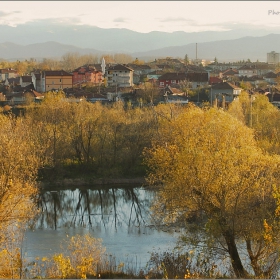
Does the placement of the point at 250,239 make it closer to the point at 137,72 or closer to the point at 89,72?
the point at 89,72

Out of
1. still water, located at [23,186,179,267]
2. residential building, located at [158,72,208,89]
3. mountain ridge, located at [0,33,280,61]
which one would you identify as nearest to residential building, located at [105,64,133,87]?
residential building, located at [158,72,208,89]

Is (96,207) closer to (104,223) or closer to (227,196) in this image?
(104,223)

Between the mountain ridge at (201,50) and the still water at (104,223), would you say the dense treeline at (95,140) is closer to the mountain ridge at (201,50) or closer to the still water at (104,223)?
the still water at (104,223)

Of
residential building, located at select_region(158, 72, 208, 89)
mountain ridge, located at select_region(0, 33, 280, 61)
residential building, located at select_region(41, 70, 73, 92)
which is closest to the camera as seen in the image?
A: residential building, located at select_region(41, 70, 73, 92)

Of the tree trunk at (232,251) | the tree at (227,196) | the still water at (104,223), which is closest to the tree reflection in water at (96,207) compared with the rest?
the still water at (104,223)

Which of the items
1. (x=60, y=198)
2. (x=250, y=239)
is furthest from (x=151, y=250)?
(x=60, y=198)

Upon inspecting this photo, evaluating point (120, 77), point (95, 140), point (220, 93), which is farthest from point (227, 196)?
point (120, 77)

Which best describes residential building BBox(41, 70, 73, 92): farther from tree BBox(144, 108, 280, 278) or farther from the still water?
tree BBox(144, 108, 280, 278)
